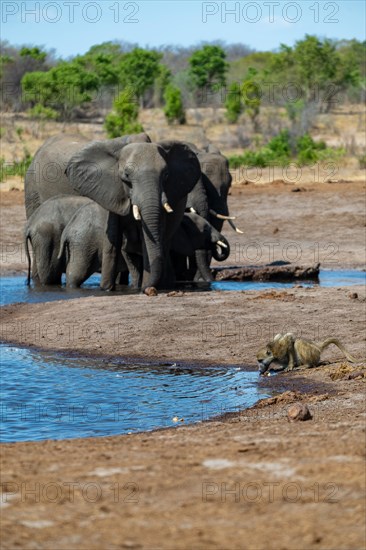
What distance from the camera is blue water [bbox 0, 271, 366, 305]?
17.4 meters

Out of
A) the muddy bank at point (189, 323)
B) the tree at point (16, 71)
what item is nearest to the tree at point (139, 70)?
the tree at point (16, 71)

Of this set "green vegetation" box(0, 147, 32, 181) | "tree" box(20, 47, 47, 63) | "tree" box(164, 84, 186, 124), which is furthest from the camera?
"tree" box(20, 47, 47, 63)

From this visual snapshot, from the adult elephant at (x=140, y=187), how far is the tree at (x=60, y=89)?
30.5 m

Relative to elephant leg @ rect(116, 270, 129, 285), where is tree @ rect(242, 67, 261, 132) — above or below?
above

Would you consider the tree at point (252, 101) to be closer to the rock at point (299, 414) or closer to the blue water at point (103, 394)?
the blue water at point (103, 394)

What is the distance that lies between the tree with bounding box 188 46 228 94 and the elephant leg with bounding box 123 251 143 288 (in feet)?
142

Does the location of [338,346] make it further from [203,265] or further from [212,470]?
[203,265]

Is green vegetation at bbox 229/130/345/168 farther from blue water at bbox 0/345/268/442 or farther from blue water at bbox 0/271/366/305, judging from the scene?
blue water at bbox 0/345/268/442

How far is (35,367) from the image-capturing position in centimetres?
1196

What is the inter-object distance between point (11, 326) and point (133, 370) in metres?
3.03

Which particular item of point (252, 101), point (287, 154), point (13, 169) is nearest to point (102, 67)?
point (252, 101)

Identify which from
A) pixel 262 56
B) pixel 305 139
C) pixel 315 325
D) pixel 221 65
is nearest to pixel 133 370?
pixel 315 325

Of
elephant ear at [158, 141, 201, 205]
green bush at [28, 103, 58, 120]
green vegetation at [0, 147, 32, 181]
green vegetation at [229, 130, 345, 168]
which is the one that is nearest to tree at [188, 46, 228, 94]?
green bush at [28, 103, 58, 120]

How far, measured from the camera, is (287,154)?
3788 centimetres
